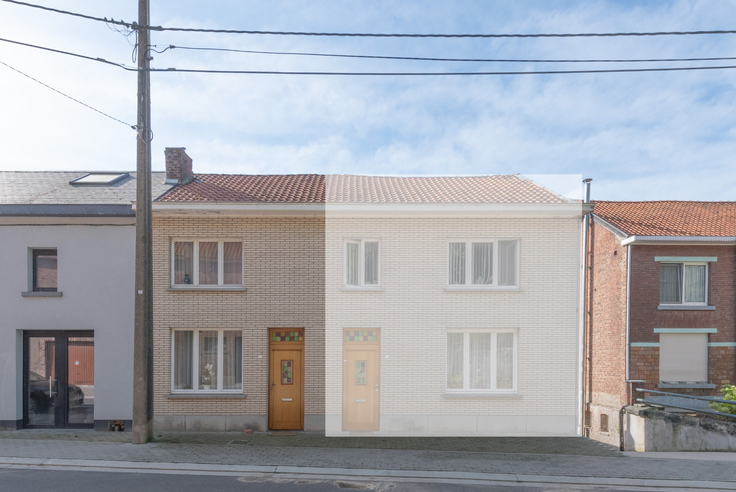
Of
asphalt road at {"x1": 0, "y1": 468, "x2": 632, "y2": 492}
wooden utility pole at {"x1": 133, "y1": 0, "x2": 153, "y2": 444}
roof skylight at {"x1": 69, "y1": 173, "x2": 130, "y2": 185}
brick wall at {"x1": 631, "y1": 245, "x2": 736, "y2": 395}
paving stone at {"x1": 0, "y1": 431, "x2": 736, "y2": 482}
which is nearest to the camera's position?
asphalt road at {"x1": 0, "y1": 468, "x2": 632, "y2": 492}

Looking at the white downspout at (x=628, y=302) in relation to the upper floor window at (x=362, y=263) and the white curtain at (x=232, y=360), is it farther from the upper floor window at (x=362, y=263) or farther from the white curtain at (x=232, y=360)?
the white curtain at (x=232, y=360)

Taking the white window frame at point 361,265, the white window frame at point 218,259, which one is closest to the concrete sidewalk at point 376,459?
the white window frame at point 361,265

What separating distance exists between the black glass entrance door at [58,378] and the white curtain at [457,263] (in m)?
8.51

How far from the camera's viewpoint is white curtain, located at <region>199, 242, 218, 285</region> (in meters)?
10.7

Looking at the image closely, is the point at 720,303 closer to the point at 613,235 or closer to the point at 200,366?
the point at 613,235

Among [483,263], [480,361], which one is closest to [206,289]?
[483,263]

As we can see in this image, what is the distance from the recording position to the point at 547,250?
10.6 metres

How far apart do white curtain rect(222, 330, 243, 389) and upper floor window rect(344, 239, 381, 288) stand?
2910mm

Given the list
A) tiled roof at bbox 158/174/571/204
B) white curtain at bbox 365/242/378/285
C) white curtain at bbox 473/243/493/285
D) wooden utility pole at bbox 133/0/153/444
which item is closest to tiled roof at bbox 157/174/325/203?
tiled roof at bbox 158/174/571/204

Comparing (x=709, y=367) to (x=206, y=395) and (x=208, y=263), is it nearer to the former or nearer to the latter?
(x=206, y=395)

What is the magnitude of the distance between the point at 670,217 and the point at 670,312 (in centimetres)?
315

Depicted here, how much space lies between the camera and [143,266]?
902 centimetres

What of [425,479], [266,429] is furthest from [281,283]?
[425,479]

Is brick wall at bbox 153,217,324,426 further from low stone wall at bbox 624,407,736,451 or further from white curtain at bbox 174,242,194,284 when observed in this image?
low stone wall at bbox 624,407,736,451
